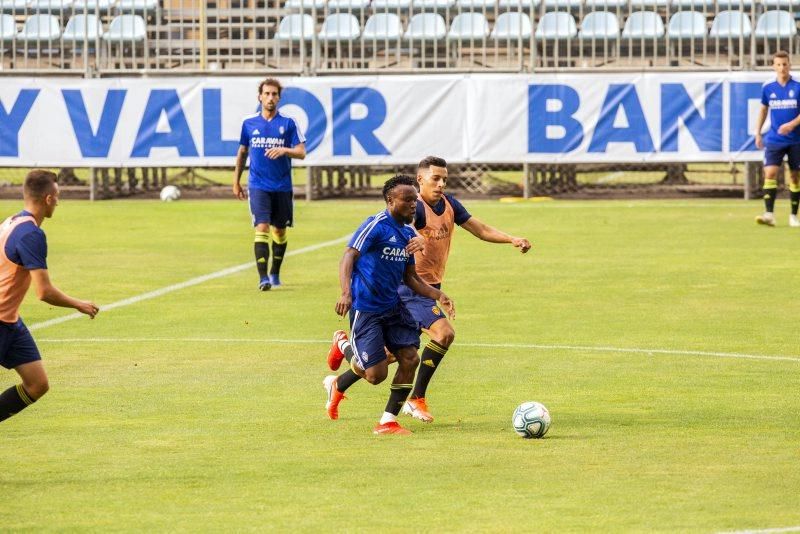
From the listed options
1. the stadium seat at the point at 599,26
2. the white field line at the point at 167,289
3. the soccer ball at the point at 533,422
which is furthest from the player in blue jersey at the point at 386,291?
the stadium seat at the point at 599,26

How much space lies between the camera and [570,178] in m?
27.9

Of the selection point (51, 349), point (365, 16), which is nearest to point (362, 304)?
point (51, 349)

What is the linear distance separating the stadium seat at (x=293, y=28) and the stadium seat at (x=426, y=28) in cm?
174

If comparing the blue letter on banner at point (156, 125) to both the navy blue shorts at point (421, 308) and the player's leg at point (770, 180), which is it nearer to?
the player's leg at point (770, 180)

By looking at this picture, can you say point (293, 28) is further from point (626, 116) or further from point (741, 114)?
point (741, 114)

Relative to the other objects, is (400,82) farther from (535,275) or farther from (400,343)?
(400,343)

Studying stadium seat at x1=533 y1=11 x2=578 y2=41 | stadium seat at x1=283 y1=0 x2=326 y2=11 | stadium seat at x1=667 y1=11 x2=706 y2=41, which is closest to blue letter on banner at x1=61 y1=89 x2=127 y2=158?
stadium seat at x1=283 y1=0 x2=326 y2=11

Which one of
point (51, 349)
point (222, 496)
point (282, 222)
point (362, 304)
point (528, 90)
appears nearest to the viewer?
point (222, 496)

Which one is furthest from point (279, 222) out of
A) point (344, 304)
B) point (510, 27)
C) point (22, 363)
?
point (510, 27)

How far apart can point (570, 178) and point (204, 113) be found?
6.58 meters

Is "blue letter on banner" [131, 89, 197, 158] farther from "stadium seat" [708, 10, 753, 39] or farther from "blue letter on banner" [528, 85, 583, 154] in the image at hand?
"stadium seat" [708, 10, 753, 39]

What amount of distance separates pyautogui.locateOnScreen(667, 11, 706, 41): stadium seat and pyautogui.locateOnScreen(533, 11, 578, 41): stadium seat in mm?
1664

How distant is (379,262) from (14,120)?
62.9 feet

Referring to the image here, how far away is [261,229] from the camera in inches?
615
